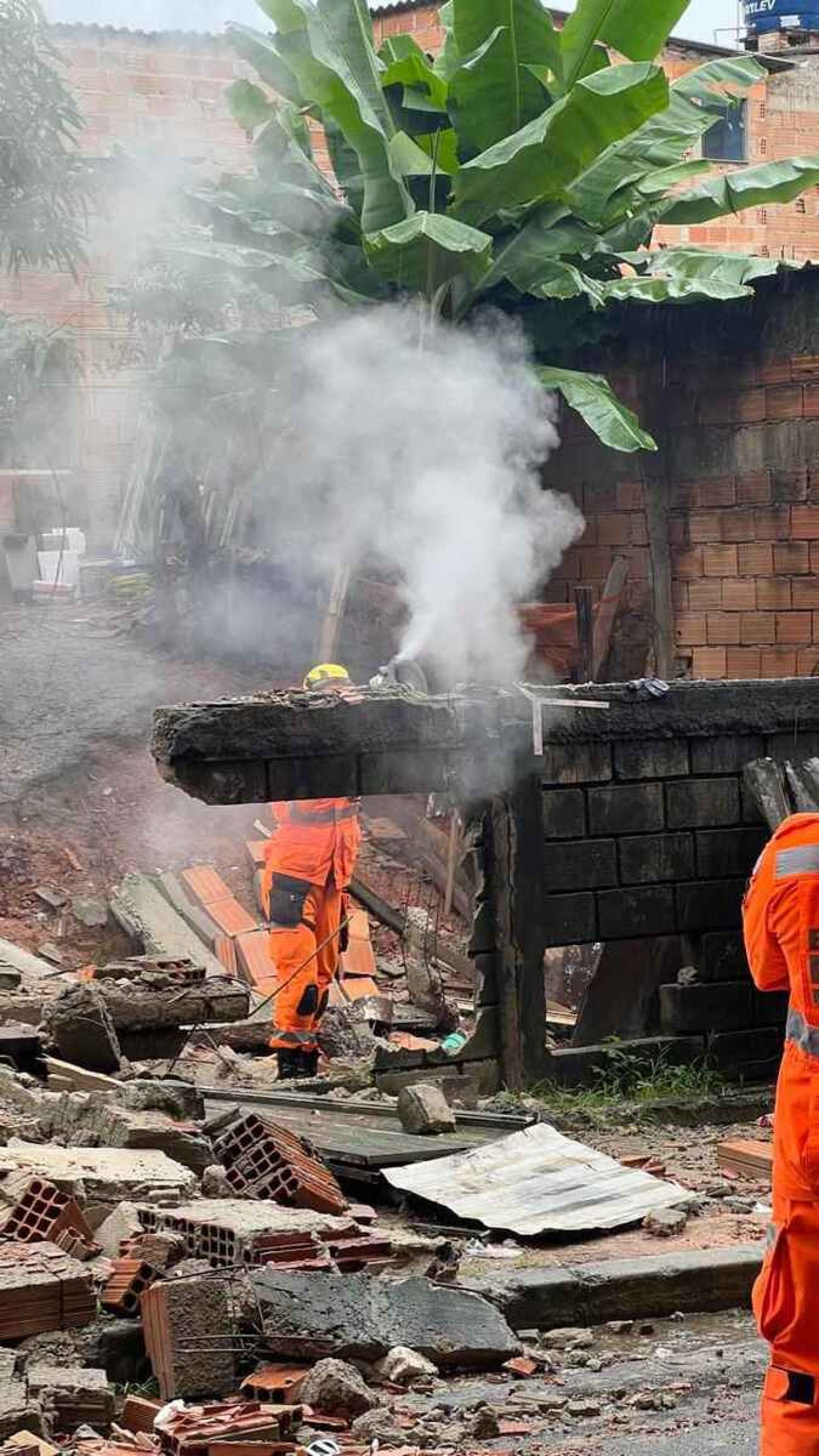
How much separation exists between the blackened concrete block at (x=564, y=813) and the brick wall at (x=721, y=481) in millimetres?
5362

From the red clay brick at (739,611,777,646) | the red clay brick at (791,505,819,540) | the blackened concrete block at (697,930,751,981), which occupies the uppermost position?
the red clay brick at (791,505,819,540)

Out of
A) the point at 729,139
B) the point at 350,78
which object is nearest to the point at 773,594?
the point at 350,78

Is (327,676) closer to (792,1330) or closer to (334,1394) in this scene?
(334,1394)

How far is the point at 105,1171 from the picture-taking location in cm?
643

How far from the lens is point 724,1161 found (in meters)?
7.81

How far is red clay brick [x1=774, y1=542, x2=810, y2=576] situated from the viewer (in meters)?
14.0

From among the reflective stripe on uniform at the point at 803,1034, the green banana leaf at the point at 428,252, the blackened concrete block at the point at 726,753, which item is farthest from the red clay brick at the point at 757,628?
the reflective stripe on uniform at the point at 803,1034

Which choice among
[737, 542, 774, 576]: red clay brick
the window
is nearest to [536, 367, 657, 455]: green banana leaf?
[737, 542, 774, 576]: red clay brick

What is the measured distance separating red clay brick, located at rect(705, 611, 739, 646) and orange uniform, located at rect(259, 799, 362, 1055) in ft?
17.1

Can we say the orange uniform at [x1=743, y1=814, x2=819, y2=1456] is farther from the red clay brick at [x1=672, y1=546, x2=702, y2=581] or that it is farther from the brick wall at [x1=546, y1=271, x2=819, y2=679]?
Result: the red clay brick at [x1=672, y1=546, x2=702, y2=581]

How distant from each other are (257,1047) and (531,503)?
5764 mm

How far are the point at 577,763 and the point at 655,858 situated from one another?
0.65 metres

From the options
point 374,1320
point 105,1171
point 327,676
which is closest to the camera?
point 374,1320

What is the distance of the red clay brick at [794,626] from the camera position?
1402 cm
